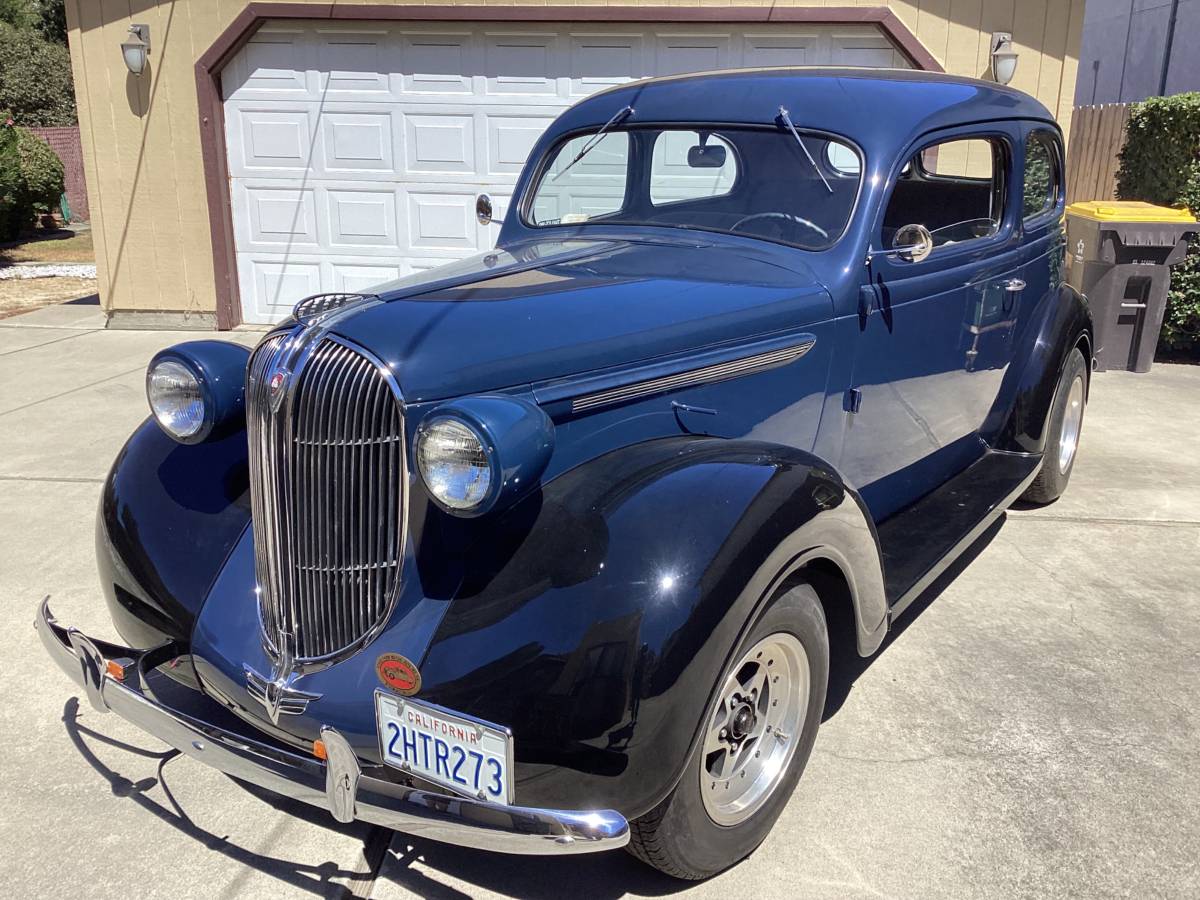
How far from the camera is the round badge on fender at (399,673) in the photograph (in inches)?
80.4

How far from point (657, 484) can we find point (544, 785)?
67cm

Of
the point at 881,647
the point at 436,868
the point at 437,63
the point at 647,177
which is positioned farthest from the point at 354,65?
the point at 436,868

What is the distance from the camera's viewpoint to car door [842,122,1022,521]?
3.21 metres

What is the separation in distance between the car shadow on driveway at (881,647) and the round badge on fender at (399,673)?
1221 millimetres

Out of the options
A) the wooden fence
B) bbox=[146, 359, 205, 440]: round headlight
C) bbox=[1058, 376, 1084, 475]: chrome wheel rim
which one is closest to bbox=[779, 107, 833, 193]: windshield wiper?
bbox=[146, 359, 205, 440]: round headlight

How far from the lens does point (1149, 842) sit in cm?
252

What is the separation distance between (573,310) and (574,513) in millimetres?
617

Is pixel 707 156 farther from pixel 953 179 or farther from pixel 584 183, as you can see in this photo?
pixel 953 179

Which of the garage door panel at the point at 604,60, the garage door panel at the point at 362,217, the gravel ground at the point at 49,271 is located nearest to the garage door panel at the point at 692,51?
the garage door panel at the point at 604,60

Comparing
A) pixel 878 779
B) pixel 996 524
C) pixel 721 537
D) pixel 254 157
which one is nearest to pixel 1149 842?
pixel 878 779

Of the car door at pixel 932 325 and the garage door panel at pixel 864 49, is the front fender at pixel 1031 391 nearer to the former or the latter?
the car door at pixel 932 325

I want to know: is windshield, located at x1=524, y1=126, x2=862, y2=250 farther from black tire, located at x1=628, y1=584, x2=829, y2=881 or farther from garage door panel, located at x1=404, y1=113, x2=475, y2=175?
garage door panel, located at x1=404, y1=113, x2=475, y2=175

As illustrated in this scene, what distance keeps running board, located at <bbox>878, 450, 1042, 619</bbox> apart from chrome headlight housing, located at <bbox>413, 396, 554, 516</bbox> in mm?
1225

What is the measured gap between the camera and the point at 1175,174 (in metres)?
7.67
